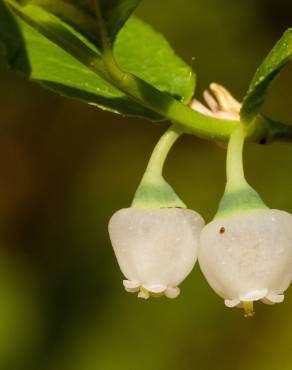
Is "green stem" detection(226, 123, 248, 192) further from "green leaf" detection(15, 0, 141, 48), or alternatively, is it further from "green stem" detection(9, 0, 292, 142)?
"green leaf" detection(15, 0, 141, 48)

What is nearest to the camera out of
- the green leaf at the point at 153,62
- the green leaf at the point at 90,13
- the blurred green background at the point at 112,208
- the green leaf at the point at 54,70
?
the green leaf at the point at 90,13

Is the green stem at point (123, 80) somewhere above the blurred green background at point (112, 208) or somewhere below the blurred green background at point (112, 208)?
above

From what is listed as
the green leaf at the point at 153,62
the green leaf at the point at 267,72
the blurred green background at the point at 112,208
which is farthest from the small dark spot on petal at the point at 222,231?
the blurred green background at the point at 112,208

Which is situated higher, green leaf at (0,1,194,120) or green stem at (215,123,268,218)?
green stem at (215,123,268,218)

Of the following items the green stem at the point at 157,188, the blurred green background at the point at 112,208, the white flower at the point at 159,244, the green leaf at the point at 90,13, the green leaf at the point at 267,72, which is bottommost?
the blurred green background at the point at 112,208

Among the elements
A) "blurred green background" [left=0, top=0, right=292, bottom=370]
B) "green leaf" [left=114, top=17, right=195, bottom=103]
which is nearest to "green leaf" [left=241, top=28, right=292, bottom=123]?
"green leaf" [left=114, top=17, right=195, bottom=103]

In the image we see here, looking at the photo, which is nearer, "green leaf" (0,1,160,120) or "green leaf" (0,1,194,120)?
"green leaf" (0,1,194,120)

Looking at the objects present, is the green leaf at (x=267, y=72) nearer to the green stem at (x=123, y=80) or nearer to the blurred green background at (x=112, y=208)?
the green stem at (x=123, y=80)

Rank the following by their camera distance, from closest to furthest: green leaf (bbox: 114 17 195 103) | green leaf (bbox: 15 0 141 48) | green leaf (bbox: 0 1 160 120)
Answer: green leaf (bbox: 15 0 141 48) → green leaf (bbox: 0 1 160 120) → green leaf (bbox: 114 17 195 103)
